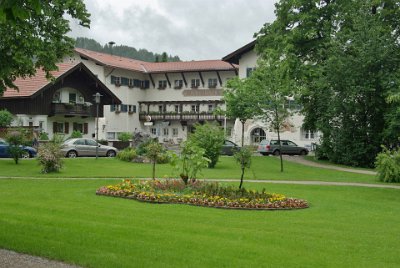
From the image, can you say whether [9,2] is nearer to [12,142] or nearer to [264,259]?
[264,259]

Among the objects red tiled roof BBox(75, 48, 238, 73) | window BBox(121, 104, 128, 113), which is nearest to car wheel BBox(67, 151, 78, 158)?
red tiled roof BBox(75, 48, 238, 73)

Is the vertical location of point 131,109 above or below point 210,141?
above

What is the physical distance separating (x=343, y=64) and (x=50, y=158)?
2038 centimetres

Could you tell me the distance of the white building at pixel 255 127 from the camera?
55.9 metres

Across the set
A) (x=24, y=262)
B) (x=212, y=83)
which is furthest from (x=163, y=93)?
(x=24, y=262)

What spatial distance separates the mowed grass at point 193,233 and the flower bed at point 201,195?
1.67 ft

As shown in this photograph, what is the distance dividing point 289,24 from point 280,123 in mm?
14753

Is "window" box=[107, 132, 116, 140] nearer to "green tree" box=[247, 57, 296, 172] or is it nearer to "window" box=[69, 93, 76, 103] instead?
"window" box=[69, 93, 76, 103]

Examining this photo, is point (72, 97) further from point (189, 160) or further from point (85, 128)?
point (189, 160)

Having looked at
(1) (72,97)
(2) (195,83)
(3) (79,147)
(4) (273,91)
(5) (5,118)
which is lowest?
(3) (79,147)

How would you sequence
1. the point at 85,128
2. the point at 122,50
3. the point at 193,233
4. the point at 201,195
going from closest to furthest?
the point at 193,233 → the point at 201,195 → the point at 85,128 → the point at 122,50

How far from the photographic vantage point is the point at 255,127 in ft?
192

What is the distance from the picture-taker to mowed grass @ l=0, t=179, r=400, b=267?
766 centimetres

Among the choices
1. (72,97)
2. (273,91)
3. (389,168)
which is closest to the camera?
(389,168)
